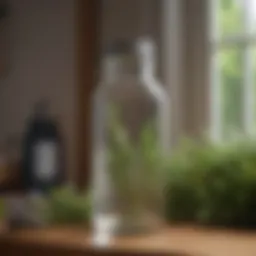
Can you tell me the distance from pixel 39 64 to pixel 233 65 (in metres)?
0.43

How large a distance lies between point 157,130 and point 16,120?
59 cm

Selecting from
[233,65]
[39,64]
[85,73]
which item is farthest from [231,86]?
[39,64]

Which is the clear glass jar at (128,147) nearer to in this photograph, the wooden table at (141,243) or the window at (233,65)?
the wooden table at (141,243)

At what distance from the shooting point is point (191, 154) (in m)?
0.94

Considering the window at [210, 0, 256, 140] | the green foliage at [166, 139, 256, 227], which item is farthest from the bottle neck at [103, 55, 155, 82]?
the window at [210, 0, 256, 140]

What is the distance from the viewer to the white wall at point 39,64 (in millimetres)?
1369

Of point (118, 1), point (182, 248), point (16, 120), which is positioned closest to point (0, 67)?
point (16, 120)

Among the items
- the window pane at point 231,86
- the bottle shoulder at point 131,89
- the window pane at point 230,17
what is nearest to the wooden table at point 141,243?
the bottle shoulder at point 131,89

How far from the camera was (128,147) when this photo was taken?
91cm

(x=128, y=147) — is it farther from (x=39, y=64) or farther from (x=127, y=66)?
(x=39, y=64)

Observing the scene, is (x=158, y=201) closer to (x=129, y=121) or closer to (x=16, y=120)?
(x=129, y=121)

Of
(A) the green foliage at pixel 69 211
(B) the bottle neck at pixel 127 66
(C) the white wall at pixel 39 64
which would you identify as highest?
(C) the white wall at pixel 39 64

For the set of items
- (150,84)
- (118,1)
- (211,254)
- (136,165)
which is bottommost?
(211,254)

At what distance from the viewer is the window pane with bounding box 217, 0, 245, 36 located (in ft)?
3.92
